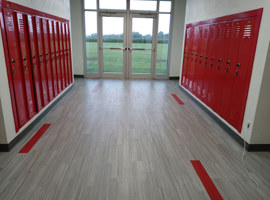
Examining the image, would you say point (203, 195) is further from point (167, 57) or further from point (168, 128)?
point (167, 57)

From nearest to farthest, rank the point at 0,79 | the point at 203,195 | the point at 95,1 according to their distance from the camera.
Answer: the point at 203,195 < the point at 0,79 < the point at 95,1

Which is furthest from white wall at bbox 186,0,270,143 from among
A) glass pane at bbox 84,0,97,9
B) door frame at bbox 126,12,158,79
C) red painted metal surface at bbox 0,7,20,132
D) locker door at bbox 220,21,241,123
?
glass pane at bbox 84,0,97,9

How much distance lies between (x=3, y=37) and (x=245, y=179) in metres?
3.45

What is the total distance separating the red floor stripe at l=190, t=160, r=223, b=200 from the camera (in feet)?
7.04

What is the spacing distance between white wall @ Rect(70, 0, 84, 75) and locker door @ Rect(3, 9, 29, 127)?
15.3ft

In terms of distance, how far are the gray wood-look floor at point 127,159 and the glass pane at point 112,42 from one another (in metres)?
3.59

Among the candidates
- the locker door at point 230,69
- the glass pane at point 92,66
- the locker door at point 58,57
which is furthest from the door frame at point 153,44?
→ the locker door at point 230,69

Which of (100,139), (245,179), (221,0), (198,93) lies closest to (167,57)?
(198,93)

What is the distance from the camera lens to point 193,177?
7.95ft

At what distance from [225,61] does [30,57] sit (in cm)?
339

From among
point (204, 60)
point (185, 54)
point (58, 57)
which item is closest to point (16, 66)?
point (58, 57)

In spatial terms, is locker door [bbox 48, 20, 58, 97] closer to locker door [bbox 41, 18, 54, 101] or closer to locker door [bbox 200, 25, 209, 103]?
locker door [bbox 41, 18, 54, 101]

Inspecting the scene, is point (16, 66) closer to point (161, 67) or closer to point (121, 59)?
point (121, 59)

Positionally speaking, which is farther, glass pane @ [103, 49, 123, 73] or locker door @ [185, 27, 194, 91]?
glass pane @ [103, 49, 123, 73]
